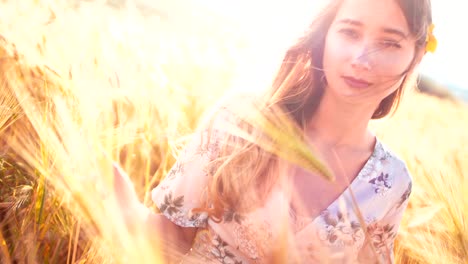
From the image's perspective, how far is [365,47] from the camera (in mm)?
1010

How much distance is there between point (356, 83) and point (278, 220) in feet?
1.06

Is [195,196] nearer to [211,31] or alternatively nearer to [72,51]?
[72,51]

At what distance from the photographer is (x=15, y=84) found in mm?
948

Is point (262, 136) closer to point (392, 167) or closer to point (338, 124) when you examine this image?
point (338, 124)

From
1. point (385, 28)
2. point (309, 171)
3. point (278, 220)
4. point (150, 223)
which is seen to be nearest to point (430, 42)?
point (385, 28)

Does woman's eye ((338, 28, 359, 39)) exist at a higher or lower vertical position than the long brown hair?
higher

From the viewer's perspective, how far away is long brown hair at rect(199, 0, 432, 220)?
1.11 m

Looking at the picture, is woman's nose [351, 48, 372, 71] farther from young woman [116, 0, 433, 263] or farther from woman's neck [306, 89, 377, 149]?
woman's neck [306, 89, 377, 149]

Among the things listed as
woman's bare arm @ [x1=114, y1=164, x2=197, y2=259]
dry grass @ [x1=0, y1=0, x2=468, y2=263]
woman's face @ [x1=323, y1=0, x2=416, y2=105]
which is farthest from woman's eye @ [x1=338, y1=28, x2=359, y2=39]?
woman's bare arm @ [x1=114, y1=164, x2=197, y2=259]

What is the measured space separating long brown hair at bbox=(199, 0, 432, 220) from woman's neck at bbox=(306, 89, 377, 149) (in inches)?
2.0

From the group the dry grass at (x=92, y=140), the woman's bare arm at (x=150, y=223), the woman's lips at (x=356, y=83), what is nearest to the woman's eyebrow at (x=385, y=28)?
the woman's lips at (x=356, y=83)

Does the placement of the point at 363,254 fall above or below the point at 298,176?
below

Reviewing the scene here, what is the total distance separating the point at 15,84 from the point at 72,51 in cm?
26

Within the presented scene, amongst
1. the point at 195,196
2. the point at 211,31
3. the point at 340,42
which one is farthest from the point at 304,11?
the point at 211,31
